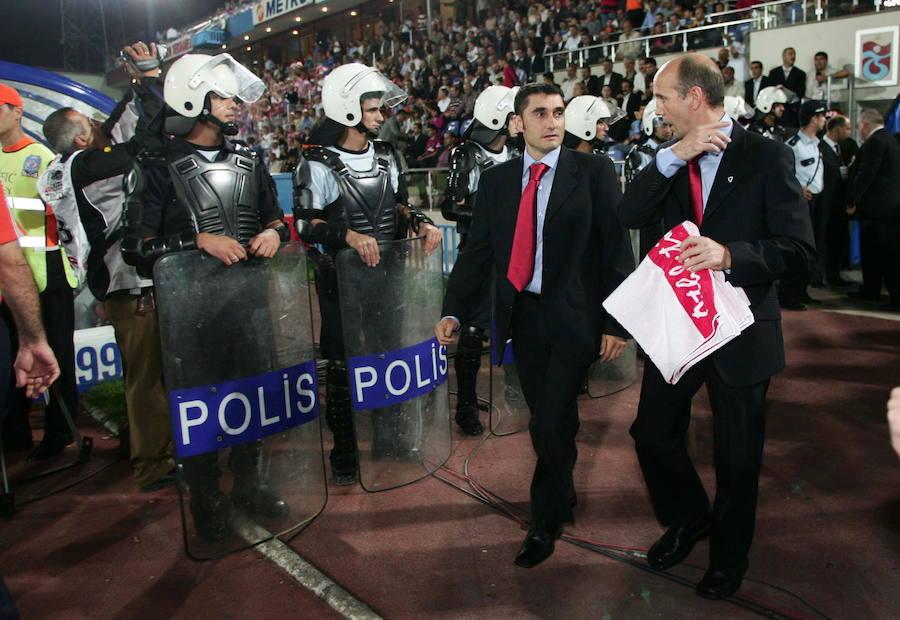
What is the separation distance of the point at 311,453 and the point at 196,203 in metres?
1.35

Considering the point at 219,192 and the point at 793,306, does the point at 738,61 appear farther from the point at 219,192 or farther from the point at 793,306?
the point at 219,192

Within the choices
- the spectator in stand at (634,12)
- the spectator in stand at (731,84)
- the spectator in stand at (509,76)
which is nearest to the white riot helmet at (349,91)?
the spectator in stand at (731,84)

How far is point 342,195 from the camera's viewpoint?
14.1ft

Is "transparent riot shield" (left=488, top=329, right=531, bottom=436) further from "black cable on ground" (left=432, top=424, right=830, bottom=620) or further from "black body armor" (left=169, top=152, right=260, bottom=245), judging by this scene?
"black body armor" (left=169, top=152, right=260, bottom=245)

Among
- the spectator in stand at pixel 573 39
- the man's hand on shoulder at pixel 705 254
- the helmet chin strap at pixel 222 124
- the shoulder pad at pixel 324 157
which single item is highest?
the spectator in stand at pixel 573 39

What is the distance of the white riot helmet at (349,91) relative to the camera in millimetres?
4242

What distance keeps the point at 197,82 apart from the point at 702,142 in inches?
94.5

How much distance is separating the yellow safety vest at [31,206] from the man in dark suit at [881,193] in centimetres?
759

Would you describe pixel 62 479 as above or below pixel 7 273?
below

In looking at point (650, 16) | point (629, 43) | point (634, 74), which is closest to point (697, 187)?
point (634, 74)

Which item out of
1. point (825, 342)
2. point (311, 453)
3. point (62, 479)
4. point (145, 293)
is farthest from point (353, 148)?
point (825, 342)

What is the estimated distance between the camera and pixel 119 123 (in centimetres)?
497

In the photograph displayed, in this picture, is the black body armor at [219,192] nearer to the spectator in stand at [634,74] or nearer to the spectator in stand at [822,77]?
the spectator in stand at [822,77]

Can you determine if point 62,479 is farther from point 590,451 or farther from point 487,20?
point 487,20
